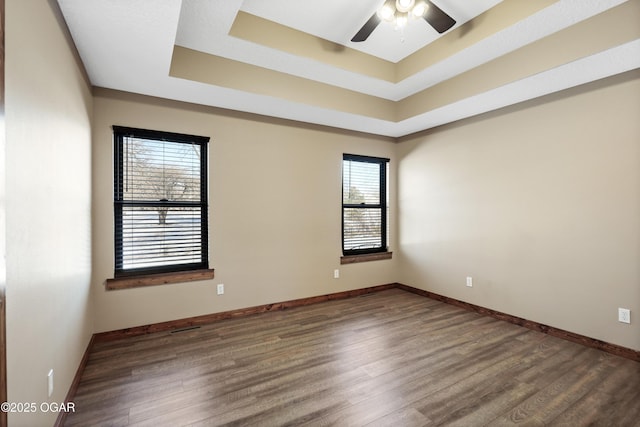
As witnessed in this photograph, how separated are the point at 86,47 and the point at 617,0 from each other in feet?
13.0

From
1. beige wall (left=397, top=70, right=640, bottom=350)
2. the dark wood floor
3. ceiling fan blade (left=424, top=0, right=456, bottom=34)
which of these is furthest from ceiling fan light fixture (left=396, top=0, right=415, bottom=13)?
the dark wood floor

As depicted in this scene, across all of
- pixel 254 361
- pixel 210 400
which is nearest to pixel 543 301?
pixel 254 361

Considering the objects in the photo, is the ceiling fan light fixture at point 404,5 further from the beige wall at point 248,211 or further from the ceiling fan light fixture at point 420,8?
the beige wall at point 248,211

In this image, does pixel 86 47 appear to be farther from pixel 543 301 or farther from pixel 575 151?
pixel 543 301

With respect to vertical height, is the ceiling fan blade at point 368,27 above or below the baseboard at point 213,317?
above

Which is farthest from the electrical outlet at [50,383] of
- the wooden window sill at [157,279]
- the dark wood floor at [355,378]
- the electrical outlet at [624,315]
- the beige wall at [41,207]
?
the electrical outlet at [624,315]

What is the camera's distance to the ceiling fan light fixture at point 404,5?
2.24 metres

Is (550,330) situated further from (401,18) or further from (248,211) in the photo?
(248,211)

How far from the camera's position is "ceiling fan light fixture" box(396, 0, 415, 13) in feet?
7.36

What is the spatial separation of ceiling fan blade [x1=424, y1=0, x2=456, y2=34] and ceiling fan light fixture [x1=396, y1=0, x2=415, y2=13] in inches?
5.4

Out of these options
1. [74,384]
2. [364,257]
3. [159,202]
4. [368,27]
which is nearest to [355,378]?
[74,384]

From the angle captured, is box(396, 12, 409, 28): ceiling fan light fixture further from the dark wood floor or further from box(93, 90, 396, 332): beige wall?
the dark wood floor

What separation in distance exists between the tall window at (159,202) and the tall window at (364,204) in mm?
2120

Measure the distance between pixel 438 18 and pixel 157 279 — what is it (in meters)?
3.61
